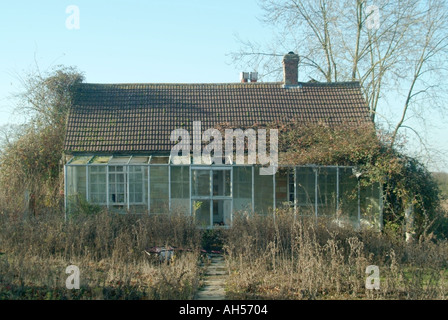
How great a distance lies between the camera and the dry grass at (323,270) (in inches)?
326

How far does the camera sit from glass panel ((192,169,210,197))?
15555 millimetres

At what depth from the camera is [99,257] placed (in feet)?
36.3

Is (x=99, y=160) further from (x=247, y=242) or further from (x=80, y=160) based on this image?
(x=247, y=242)

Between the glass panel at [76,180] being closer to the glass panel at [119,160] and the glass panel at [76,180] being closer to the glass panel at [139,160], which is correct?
the glass panel at [119,160]

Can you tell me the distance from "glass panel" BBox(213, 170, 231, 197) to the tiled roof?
2132 millimetres

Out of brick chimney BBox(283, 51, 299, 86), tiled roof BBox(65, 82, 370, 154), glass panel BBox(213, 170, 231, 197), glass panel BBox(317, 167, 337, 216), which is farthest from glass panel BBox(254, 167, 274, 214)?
brick chimney BBox(283, 51, 299, 86)

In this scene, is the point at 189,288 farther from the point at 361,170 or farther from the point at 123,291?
the point at 361,170

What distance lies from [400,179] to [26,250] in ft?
34.1

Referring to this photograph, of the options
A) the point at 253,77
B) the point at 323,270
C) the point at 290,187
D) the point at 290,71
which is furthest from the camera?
the point at 253,77

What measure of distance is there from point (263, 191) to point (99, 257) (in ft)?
20.3

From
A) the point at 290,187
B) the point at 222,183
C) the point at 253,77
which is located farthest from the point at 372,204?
the point at 253,77

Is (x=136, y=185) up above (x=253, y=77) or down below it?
below

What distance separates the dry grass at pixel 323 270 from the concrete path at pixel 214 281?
0.20 meters

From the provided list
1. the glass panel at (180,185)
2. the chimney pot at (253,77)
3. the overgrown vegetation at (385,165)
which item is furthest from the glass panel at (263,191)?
the chimney pot at (253,77)
